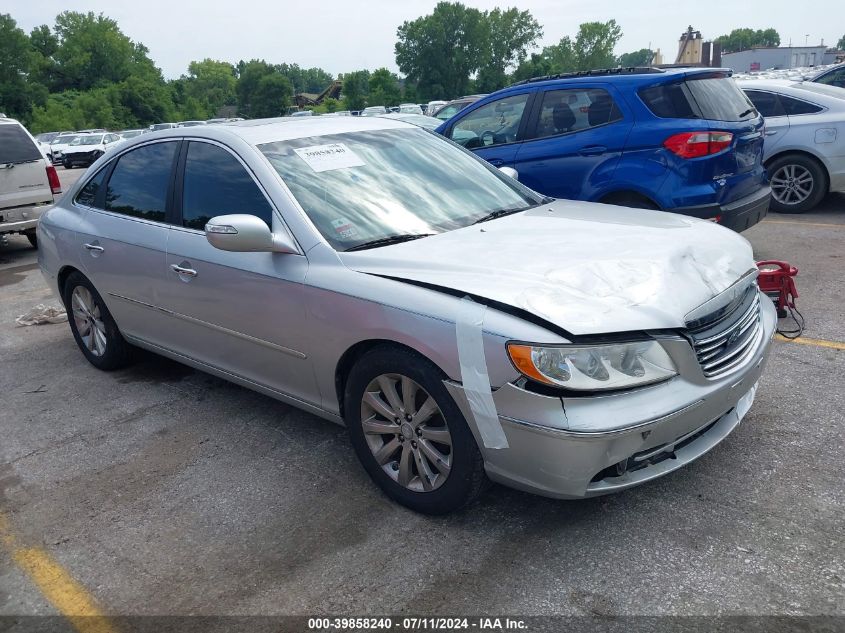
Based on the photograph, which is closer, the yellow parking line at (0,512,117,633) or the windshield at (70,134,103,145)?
the yellow parking line at (0,512,117,633)

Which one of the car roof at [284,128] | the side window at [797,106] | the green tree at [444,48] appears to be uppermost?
the green tree at [444,48]

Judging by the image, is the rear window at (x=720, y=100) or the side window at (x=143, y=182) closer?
the side window at (x=143, y=182)

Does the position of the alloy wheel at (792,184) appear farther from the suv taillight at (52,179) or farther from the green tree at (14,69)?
the green tree at (14,69)

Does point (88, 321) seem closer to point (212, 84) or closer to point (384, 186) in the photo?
point (384, 186)

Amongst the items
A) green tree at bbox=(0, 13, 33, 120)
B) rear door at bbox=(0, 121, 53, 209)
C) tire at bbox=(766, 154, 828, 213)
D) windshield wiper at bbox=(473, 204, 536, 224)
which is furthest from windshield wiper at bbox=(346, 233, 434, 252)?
green tree at bbox=(0, 13, 33, 120)

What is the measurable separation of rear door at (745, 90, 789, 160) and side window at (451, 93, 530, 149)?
352 cm

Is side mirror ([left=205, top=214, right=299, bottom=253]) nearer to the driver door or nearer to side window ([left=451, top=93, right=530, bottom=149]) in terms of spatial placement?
the driver door

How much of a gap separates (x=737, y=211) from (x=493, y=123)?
256 centimetres

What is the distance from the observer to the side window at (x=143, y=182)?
4.34 m

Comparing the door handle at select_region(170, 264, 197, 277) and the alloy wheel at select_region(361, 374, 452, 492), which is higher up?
the door handle at select_region(170, 264, 197, 277)

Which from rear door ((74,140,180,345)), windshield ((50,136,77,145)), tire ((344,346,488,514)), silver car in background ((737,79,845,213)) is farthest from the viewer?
windshield ((50,136,77,145))

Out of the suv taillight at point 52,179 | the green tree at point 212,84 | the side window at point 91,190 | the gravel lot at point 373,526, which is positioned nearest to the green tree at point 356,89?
the green tree at point 212,84

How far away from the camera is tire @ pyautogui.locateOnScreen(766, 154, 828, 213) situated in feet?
29.0

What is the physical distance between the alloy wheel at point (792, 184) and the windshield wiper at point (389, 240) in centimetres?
721
